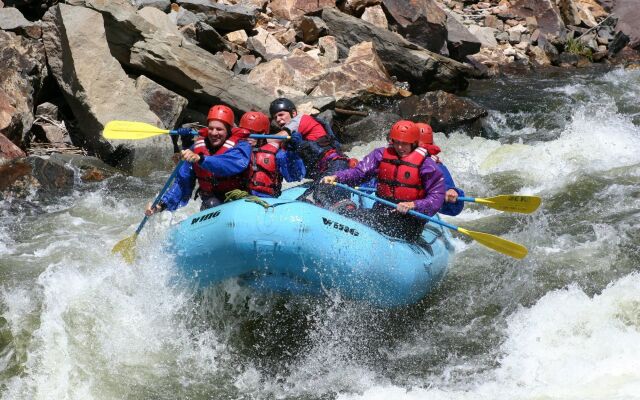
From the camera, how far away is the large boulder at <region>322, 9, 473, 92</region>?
12.7 m

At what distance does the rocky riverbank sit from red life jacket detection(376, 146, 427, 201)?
13.3ft

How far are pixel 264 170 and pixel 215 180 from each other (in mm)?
382

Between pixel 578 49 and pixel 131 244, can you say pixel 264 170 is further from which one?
pixel 578 49

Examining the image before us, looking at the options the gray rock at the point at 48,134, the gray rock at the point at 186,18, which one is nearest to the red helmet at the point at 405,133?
the gray rock at the point at 48,134

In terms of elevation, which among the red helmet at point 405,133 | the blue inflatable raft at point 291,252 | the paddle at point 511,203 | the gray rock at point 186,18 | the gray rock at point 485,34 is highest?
the red helmet at point 405,133

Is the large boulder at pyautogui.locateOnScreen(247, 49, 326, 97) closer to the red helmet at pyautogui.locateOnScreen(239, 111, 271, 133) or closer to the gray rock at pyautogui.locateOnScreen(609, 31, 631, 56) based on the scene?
the red helmet at pyautogui.locateOnScreen(239, 111, 271, 133)

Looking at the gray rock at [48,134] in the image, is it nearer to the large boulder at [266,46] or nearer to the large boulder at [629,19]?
the large boulder at [266,46]

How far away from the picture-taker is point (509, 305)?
579 centimetres

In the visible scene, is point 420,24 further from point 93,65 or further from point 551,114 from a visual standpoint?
point 93,65

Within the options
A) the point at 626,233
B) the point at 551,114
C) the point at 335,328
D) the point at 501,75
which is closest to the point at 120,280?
the point at 335,328

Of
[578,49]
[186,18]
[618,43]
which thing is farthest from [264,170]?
[618,43]

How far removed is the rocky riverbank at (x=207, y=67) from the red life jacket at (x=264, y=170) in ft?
10.8

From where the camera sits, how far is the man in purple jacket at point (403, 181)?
5582mm

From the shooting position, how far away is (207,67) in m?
10.3
